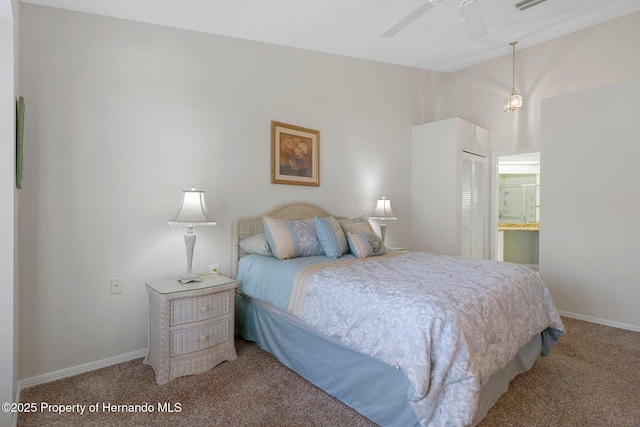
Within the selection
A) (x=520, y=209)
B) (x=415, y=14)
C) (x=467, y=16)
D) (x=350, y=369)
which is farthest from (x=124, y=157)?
(x=520, y=209)

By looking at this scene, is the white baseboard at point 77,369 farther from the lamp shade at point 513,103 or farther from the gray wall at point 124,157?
the lamp shade at point 513,103

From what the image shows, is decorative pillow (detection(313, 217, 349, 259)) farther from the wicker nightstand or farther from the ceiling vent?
the ceiling vent

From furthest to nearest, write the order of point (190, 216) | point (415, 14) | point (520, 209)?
point (520, 209) → point (190, 216) → point (415, 14)

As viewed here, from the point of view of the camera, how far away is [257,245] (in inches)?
113

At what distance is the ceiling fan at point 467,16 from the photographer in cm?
223

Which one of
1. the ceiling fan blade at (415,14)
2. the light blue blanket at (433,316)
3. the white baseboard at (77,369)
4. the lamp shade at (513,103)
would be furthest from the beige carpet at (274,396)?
the lamp shade at (513,103)

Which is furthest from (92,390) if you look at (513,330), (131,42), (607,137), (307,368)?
(607,137)

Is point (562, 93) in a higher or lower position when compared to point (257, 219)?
higher

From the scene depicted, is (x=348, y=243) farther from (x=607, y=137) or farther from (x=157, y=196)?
(x=607, y=137)

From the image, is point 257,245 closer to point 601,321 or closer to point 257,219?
point 257,219

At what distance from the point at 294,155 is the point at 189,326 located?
191 centimetres

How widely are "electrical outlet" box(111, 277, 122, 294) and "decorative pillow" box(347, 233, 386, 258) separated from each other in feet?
6.01

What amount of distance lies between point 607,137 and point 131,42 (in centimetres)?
443

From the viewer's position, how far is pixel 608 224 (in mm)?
3441
